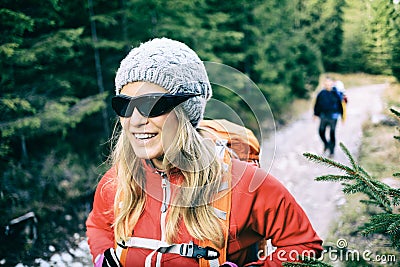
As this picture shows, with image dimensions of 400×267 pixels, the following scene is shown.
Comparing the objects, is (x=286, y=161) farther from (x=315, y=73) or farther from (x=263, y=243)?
(x=263, y=243)

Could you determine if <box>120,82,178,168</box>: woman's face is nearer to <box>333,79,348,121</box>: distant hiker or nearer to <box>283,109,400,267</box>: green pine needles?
<box>283,109,400,267</box>: green pine needles

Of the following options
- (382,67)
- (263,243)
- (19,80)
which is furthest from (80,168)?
(263,243)

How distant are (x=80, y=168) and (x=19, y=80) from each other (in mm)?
1981

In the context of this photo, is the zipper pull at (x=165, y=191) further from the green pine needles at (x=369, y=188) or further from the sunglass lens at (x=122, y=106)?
→ the green pine needles at (x=369, y=188)

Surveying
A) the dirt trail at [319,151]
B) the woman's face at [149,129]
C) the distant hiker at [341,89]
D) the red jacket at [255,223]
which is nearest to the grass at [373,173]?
the dirt trail at [319,151]

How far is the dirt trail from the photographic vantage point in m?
6.07

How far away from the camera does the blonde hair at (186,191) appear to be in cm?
181

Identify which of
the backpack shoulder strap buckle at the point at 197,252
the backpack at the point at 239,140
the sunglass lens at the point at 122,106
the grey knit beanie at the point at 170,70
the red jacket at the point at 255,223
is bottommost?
the backpack shoulder strap buckle at the point at 197,252

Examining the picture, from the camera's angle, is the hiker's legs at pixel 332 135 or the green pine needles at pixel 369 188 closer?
the green pine needles at pixel 369 188

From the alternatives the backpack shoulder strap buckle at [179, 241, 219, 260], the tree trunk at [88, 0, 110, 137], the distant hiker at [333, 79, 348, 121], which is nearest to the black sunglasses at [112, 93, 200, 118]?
the backpack shoulder strap buckle at [179, 241, 219, 260]

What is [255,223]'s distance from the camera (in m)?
1.84

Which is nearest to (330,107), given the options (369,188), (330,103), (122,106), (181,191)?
(330,103)

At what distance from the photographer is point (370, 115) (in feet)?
24.4

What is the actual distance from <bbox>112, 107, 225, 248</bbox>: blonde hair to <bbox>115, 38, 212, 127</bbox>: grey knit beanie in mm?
100
